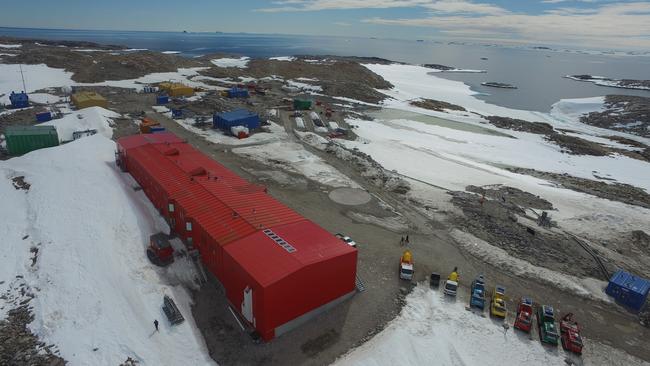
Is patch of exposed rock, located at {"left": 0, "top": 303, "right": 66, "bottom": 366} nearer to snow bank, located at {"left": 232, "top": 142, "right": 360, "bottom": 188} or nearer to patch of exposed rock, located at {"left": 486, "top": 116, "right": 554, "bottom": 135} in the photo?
snow bank, located at {"left": 232, "top": 142, "right": 360, "bottom": 188}

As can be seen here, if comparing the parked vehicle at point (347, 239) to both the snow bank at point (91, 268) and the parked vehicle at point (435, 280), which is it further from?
the snow bank at point (91, 268)

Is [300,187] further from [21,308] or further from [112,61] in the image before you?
[112,61]

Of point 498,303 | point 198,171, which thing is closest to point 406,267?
point 498,303

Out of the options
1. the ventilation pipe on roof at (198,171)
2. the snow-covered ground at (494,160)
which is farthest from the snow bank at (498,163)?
the ventilation pipe on roof at (198,171)

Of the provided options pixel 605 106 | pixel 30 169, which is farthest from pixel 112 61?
pixel 605 106

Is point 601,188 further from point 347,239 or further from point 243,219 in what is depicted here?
point 243,219

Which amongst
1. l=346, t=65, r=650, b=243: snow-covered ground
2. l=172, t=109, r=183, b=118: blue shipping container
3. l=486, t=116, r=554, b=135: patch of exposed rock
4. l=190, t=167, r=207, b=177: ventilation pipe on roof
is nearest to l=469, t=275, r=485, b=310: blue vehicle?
l=346, t=65, r=650, b=243: snow-covered ground
